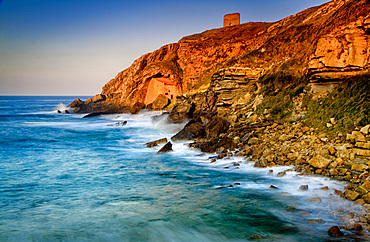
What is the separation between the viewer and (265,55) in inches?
818

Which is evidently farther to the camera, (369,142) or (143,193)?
(143,193)

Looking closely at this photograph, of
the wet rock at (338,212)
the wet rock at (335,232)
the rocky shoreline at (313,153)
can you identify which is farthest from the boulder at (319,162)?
the wet rock at (335,232)

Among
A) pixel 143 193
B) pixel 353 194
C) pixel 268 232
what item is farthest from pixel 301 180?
pixel 143 193

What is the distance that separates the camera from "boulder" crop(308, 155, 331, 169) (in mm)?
8844

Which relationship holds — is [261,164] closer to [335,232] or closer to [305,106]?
[305,106]

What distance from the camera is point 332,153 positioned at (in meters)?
8.95

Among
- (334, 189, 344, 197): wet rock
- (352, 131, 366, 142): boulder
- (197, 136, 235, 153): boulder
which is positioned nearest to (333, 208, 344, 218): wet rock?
(334, 189, 344, 197): wet rock

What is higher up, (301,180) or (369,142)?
(369,142)

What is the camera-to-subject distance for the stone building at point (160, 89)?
45094 millimetres

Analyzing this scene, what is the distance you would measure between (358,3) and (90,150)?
17822 millimetres

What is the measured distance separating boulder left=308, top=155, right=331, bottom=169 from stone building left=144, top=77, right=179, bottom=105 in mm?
35652

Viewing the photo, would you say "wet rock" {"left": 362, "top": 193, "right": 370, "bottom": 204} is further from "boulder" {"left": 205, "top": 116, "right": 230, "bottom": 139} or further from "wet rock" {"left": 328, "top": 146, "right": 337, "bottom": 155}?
"boulder" {"left": 205, "top": 116, "right": 230, "bottom": 139}

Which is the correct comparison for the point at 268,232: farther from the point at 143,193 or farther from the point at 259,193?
the point at 143,193

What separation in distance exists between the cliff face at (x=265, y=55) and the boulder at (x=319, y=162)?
15.6ft
